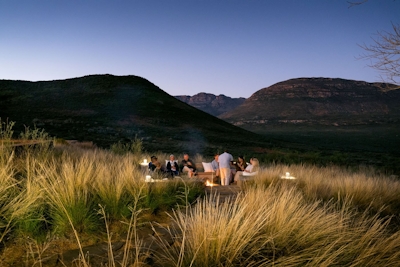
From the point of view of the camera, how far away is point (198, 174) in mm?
10773

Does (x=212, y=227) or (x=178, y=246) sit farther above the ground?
(x=212, y=227)

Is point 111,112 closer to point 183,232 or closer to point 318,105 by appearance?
point 183,232

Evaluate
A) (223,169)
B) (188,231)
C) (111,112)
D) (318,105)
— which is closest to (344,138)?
(111,112)

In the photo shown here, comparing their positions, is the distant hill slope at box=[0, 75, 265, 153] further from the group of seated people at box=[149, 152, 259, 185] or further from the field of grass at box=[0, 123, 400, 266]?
the field of grass at box=[0, 123, 400, 266]

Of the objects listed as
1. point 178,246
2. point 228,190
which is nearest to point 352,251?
point 178,246

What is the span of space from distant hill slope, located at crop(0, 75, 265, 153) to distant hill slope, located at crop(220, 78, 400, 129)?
128ft

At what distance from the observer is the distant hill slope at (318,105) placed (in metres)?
94.8

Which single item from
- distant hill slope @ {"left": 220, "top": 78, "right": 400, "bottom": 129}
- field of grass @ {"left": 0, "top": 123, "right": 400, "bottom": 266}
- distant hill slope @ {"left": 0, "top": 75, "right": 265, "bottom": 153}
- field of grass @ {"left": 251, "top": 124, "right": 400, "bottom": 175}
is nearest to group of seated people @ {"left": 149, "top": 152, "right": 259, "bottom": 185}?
field of grass @ {"left": 0, "top": 123, "right": 400, "bottom": 266}

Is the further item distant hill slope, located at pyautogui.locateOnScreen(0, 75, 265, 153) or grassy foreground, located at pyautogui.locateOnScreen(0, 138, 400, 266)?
distant hill slope, located at pyautogui.locateOnScreen(0, 75, 265, 153)

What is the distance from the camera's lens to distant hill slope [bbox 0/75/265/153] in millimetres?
41719

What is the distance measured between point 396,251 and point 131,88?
7144cm

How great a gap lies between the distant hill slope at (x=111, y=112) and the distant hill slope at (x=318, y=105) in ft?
128

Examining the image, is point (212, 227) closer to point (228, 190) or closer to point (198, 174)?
point (228, 190)

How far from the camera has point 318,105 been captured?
11288 cm
